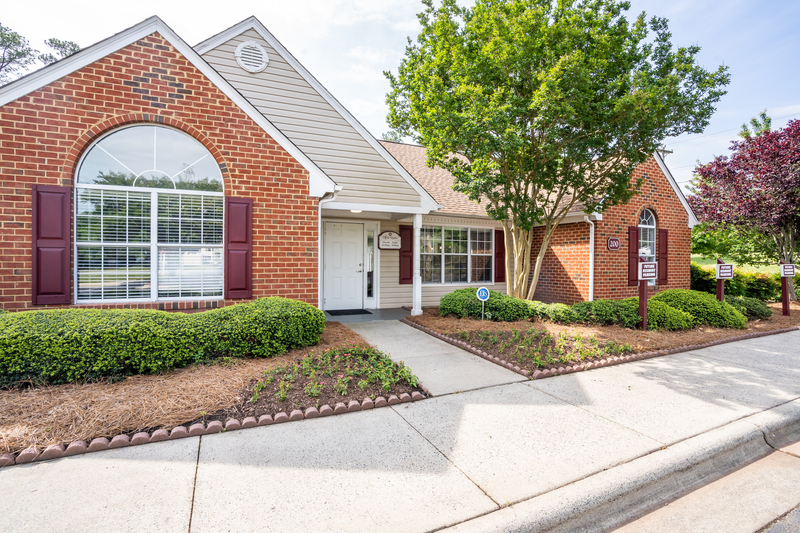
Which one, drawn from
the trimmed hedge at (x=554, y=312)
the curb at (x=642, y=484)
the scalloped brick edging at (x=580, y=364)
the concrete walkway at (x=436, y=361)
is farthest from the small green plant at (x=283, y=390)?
the trimmed hedge at (x=554, y=312)

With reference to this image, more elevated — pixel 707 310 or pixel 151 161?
pixel 151 161

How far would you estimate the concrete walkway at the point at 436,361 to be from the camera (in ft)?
14.9

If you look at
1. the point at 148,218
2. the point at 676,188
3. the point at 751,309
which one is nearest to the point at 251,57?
the point at 148,218

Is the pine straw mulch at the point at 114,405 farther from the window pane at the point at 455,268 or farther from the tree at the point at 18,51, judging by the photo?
the tree at the point at 18,51

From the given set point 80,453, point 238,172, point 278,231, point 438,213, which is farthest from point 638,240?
point 80,453

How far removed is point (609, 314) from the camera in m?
7.57

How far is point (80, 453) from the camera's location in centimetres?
287

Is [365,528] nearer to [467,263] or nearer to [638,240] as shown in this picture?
[467,263]

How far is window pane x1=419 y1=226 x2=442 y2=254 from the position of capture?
10.4 metres

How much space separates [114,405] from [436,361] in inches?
146

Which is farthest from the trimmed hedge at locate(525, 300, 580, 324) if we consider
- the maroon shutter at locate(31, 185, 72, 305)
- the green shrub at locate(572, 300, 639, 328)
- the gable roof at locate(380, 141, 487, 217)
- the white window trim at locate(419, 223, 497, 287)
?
the maroon shutter at locate(31, 185, 72, 305)

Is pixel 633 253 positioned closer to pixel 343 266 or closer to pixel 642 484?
pixel 343 266

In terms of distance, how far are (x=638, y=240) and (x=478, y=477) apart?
10.3m

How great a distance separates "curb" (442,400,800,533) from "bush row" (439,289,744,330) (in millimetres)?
4003
